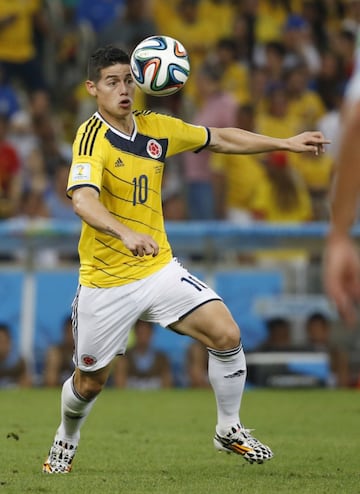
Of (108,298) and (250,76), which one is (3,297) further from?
(108,298)

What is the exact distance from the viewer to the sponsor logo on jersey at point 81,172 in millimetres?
7270

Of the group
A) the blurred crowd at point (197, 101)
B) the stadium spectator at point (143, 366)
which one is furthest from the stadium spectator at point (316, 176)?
the stadium spectator at point (143, 366)

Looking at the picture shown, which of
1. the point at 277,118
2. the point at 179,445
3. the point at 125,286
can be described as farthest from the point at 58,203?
the point at 125,286

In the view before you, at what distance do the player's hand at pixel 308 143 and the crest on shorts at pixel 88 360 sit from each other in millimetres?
1793

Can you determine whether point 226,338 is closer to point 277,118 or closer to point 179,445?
point 179,445

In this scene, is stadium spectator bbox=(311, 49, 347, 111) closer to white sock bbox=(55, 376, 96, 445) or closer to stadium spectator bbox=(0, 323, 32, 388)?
stadium spectator bbox=(0, 323, 32, 388)

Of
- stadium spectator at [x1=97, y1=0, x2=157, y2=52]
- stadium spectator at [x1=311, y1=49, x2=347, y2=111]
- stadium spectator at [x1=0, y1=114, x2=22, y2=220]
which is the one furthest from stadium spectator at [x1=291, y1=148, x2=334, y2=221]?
stadium spectator at [x1=0, y1=114, x2=22, y2=220]

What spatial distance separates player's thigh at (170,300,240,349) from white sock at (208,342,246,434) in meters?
0.08

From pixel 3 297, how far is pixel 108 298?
8115 mm

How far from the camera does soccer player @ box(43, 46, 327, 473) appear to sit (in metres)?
7.52

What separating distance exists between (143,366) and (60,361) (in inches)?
41.0

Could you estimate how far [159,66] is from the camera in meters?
7.77

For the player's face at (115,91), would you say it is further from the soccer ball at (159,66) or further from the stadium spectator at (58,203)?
the stadium spectator at (58,203)

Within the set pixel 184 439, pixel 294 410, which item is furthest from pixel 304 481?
pixel 294 410
